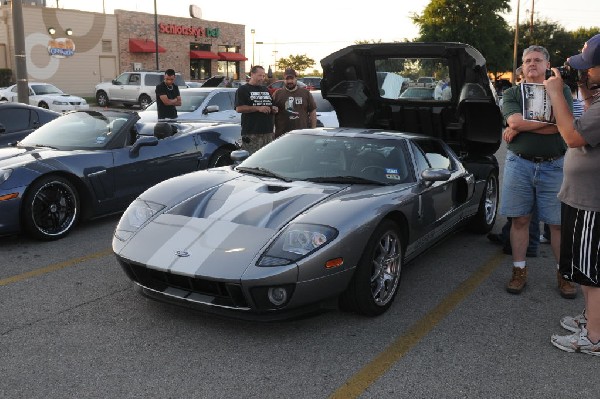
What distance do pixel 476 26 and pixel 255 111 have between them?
4092 cm

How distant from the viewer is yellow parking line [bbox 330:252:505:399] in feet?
9.59

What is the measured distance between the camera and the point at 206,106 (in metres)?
11.3

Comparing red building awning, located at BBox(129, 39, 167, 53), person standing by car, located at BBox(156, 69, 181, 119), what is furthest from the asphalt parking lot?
red building awning, located at BBox(129, 39, 167, 53)

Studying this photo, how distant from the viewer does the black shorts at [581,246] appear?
10.6ft

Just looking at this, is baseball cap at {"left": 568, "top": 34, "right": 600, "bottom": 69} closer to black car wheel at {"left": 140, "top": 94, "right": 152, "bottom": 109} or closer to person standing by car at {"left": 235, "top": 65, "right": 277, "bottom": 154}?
person standing by car at {"left": 235, "top": 65, "right": 277, "bottom": 154}

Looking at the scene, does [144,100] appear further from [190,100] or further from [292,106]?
[292,106]

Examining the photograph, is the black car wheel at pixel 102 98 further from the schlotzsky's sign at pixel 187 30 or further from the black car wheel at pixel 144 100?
the schlotzsky's sign at pixel 187 30

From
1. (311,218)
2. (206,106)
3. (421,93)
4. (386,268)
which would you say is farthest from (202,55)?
(311,218)

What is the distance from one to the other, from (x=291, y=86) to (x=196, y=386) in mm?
5672

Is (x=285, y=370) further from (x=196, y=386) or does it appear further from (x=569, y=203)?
(x=569, y=203)

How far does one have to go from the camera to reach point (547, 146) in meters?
4.27

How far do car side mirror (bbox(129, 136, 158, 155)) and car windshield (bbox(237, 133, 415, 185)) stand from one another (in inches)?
82.8

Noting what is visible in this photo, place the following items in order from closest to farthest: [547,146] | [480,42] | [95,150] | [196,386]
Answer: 1. [196,386]
2. [547,146]
3. [95,150]
4. [480,42]

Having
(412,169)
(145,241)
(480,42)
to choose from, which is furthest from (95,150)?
(480,42)
